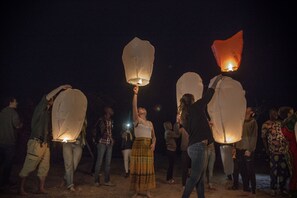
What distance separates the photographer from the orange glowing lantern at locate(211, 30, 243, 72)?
16.1 ft

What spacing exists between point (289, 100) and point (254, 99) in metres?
2.68

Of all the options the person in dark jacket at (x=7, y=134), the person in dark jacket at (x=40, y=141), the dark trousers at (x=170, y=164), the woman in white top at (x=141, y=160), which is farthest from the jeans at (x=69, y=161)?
the dark trousers at (x=170, y=164)

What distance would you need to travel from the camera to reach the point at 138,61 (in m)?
5.66

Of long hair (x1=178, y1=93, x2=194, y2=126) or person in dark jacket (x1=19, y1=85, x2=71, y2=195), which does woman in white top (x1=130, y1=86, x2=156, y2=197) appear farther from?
person in dark jacket (x1=19, y1=85, x2=71, y2=195)

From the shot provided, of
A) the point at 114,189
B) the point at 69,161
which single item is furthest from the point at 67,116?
the point at 114,189

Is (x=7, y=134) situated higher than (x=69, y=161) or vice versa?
(x=7, y=134)

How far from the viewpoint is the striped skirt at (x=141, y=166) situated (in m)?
6.09

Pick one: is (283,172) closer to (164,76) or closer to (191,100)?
(191,100)

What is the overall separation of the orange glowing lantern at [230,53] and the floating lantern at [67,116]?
325cm

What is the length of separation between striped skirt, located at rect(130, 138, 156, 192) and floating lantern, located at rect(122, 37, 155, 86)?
4.58 ft

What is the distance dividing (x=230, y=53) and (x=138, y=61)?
5.91 ft

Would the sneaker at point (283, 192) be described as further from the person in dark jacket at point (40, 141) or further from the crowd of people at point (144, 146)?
the person in dark jacket at point (40, 141)

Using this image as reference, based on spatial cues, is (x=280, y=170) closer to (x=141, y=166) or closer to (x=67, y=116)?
(x=141, y=166)

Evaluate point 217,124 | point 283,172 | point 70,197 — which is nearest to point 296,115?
point 283,172
